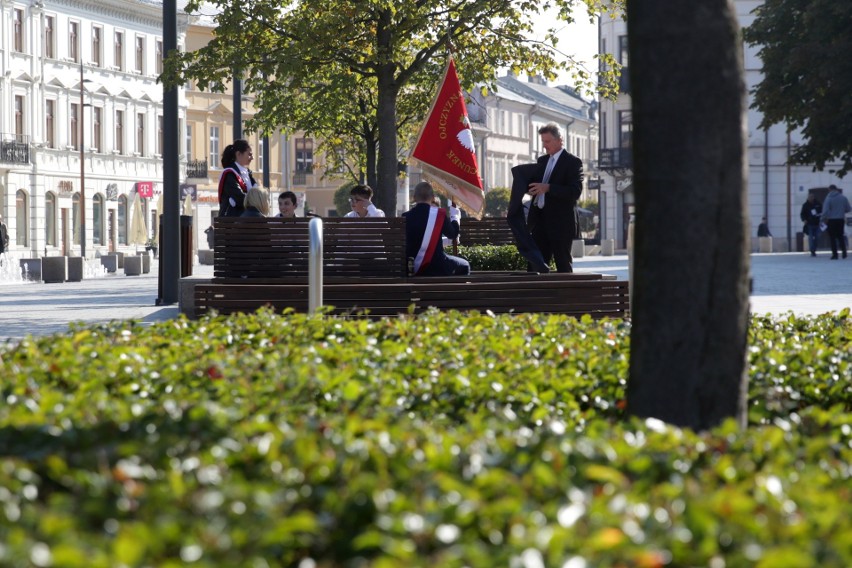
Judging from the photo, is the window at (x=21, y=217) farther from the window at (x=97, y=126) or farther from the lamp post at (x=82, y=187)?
the window at (x=97, y=126)

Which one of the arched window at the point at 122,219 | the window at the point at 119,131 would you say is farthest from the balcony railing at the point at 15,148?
the window at the point at 119,131

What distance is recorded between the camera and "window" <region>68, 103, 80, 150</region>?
71.6m

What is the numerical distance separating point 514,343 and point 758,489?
11.0ft

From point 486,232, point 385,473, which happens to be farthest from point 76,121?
point 385,473

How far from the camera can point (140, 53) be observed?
258 ft

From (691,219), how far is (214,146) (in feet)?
275

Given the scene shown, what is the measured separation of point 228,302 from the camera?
11.1 m

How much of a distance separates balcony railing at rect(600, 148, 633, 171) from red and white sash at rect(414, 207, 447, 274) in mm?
71556

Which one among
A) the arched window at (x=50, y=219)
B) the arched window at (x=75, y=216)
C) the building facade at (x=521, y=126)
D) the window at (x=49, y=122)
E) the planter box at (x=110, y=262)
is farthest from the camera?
the building facade at (x=521, y=126)

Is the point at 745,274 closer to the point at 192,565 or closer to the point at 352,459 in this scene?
the point at 352,459

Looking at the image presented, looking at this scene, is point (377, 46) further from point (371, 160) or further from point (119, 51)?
point (119, 51)

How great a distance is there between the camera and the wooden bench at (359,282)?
11062 millimetres

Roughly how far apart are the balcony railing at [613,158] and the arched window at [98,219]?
2608cm

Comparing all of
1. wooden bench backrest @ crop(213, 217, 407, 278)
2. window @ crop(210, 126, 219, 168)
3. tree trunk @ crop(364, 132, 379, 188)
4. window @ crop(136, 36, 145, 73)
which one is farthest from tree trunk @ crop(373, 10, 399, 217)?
window @ crop(210, 126, 219, 168)
